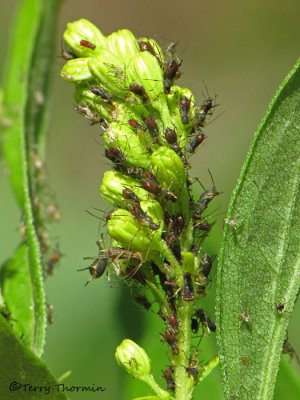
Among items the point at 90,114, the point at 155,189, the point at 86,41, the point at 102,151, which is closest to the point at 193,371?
the point at 155,189

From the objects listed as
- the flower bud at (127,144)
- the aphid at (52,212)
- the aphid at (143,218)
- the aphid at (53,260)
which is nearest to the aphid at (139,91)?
the flower bud at (127,144)

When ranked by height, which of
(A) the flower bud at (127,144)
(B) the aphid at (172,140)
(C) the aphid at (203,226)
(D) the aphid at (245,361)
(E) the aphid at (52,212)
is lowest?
(E) the aphid at (52,212)

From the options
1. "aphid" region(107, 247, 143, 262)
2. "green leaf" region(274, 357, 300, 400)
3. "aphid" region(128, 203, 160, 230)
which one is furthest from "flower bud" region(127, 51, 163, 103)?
"green leaf" region(274, 357, 300, 400)

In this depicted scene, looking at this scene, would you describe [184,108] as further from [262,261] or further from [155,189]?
[262,261]

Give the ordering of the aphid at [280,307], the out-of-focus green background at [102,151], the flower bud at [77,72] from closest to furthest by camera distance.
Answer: the aphid at [280,307], the flower bud at [77,72], the out-of-focus green background at [102,151]

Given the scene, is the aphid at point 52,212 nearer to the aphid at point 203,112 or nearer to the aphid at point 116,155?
the aphid at point 203,112

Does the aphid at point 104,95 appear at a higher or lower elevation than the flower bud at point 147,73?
lower

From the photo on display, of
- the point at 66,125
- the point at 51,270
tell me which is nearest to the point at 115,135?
the point at 51,270
